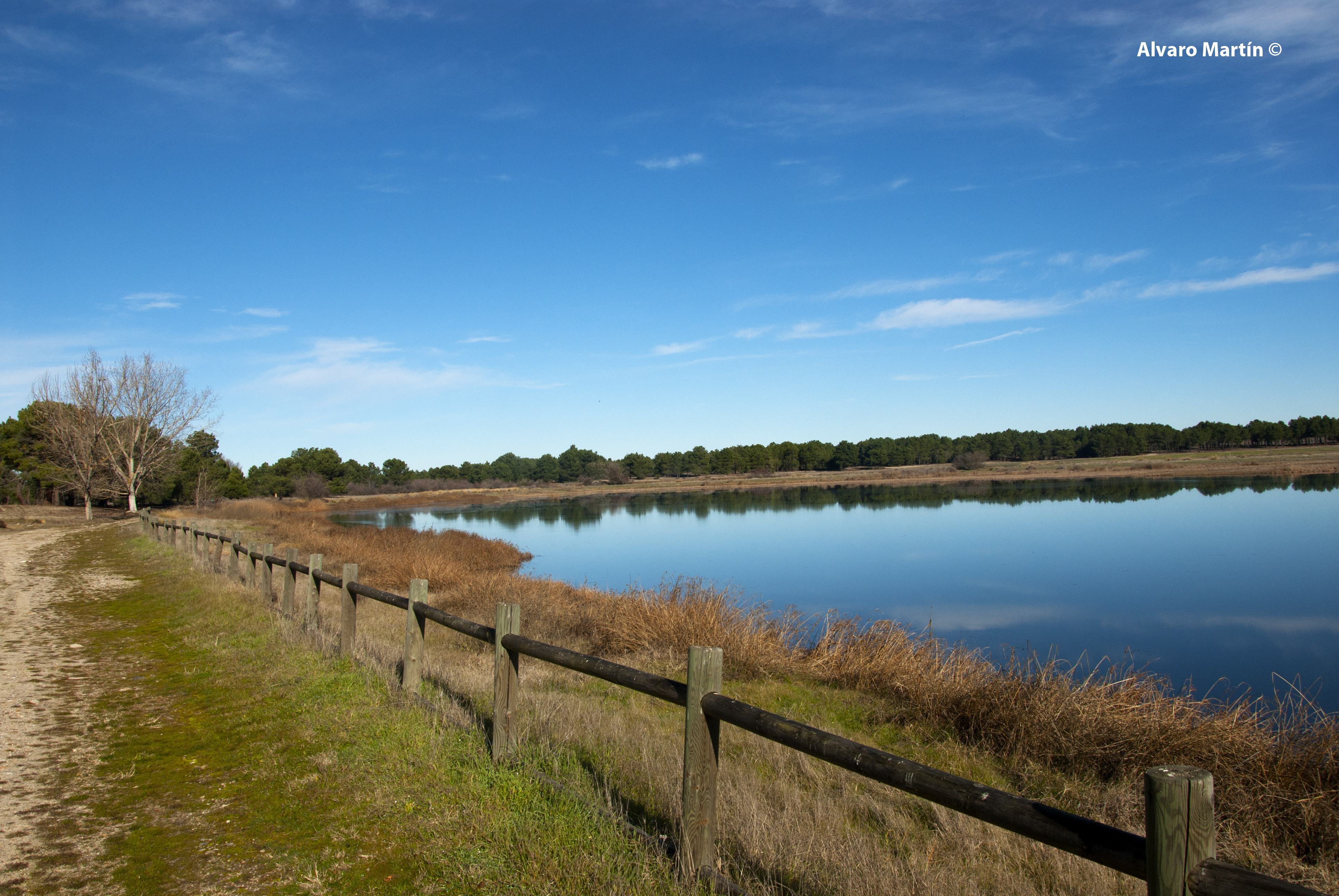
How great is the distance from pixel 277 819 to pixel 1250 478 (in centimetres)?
7850

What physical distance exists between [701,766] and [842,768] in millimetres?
1031

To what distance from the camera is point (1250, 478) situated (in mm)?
64375

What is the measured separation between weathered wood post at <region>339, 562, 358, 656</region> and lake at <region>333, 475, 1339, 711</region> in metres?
10.0

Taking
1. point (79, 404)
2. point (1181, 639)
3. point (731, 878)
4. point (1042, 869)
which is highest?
point (79, 404)

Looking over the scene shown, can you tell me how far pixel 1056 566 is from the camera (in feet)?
83.0

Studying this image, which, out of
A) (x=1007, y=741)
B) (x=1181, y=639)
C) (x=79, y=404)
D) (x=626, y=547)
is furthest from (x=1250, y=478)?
(x=79, y=404)

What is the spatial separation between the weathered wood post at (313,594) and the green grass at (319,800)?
4.45ft

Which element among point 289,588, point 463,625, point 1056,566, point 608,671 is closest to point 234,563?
point 289,588

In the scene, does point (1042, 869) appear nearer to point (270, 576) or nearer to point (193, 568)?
point (270, 576)

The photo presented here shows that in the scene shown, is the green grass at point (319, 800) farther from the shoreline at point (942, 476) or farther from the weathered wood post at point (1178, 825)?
the shoreline at point (942, 476)

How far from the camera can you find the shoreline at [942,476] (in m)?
75.5

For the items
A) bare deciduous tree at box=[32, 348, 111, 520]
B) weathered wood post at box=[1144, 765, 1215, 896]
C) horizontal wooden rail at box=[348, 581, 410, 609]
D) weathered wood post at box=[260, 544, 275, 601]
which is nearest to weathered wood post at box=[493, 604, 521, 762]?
horizontal wooden rail at box=[348, 581, 410, 609]

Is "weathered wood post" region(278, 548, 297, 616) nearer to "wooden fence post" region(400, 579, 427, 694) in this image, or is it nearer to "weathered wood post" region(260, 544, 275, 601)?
"weathered wood post" region(260, 544, 275, 601)

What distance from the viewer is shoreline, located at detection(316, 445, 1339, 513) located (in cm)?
7550
